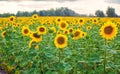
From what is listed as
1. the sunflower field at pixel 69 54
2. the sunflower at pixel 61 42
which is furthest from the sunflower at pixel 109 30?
the sunflower at pixel 61 42

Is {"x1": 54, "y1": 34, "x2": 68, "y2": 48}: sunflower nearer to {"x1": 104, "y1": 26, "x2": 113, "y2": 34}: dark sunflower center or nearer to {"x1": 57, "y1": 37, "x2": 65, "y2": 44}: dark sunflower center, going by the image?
{"x1": 57, "y1": 37, "x2": 65, "y2": 44}: dark sunflower center

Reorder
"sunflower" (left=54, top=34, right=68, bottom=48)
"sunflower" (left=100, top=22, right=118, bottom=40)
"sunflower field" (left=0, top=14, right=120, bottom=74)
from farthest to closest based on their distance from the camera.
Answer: "sunflower" (left=54, top=34, right=68, bottom=48) < "sunflower" (left=100, top=22, right=118, bottom=40) < "sunflower field" (left=0, top=14, right=120, bottom=74)

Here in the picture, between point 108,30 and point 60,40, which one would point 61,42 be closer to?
point 60,40

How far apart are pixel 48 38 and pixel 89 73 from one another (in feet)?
5.86

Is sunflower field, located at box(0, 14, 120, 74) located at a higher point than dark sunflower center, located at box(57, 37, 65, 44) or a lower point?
lower

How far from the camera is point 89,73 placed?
5.92 m

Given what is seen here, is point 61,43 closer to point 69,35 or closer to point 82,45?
point 82,45

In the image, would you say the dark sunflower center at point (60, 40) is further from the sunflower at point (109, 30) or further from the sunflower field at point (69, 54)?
the sunflower at point (109, 30)

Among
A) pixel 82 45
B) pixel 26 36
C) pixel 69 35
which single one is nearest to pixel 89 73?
pixel 82 45

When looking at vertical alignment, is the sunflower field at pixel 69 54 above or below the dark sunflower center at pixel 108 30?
below

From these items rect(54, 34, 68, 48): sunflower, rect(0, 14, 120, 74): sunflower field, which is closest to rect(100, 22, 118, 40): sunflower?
rect(0, 14, 120, 74): sunflower field

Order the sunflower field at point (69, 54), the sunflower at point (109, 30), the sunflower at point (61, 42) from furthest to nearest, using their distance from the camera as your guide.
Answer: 1. the sunflower at point (61, 42)
2. the sunflower at point (109, 30)
3. the sunflower field at point (69, 54)

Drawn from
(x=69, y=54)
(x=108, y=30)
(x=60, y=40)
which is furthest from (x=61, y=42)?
(x=108, y=30)

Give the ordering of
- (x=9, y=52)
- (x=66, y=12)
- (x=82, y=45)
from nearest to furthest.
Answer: (x=82, y=45) < (x=9, y=52) < (x=66, y=12)
